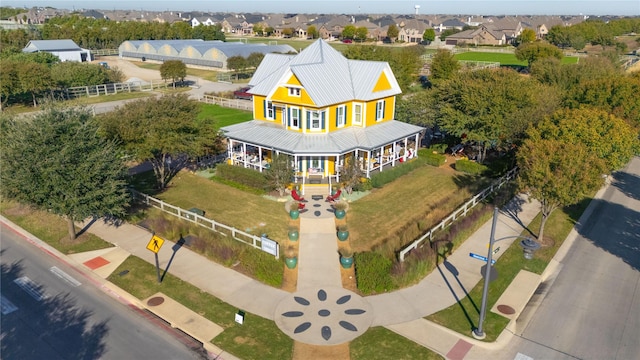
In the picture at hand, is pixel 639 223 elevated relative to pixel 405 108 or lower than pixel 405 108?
lower

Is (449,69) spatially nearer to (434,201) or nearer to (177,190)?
(434,201)

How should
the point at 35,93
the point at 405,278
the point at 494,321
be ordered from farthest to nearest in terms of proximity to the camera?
the point at 35,93, the point at 405,278, the point at 494,321

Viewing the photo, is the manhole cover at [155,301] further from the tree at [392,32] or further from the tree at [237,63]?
the tree at [392,32]

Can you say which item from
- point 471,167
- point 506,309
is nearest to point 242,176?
point 471,167

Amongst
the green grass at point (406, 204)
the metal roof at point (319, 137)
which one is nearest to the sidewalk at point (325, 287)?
the green grass at point (406, 204)

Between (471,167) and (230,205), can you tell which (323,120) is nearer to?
(230,205)

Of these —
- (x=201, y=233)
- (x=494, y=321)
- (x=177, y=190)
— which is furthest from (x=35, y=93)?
(x=494, y=321)

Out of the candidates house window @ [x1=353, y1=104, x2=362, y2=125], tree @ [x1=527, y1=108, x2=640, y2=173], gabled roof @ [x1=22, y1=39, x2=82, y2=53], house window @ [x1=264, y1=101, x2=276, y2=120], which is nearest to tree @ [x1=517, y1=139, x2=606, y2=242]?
tree @ [x1=527, y1=108, x2=640, y2=173]
